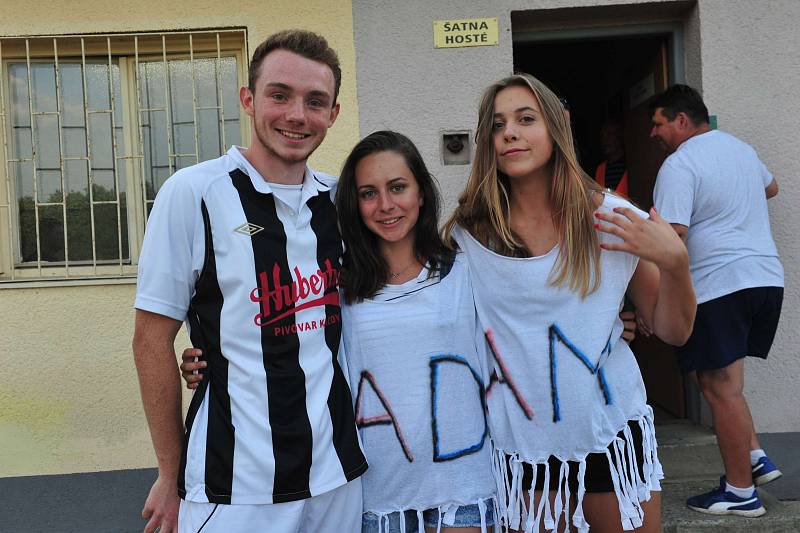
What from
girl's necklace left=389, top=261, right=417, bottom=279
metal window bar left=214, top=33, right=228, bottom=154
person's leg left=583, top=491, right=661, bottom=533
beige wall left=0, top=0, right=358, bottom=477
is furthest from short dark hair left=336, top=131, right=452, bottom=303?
metal window bar left=214, top=33, right=228, bottom=154

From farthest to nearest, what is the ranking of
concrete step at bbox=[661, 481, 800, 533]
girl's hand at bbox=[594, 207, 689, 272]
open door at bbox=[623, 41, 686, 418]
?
open door at bbox=[623, 41, 686, 418]
concrete step at bbox=[661, 481, 800, 533]
girl's hand at bbox=[594, 207, 689, 272]

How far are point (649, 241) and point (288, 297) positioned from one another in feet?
3.15

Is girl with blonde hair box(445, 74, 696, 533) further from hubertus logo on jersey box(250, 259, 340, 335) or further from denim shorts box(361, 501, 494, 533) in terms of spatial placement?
hubertus logo on jersey box(250, 259, 340, 335)

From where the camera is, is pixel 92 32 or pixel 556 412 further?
pixel 92 32

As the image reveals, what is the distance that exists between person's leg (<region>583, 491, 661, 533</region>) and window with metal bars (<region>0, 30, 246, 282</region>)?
3270 mm

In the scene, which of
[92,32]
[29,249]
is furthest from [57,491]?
[92,32]

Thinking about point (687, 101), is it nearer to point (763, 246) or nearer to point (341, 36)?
point (763, 246)

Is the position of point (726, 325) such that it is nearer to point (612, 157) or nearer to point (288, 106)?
point (612, 157)

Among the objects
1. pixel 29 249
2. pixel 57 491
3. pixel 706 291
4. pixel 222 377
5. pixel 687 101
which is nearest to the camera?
pixel 222 377

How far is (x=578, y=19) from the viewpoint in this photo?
181 inches

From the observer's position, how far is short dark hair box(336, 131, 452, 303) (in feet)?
6.81

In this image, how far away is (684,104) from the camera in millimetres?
3828

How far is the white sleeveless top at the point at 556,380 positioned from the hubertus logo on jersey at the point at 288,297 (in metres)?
0.47

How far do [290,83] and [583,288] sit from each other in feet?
3.20
